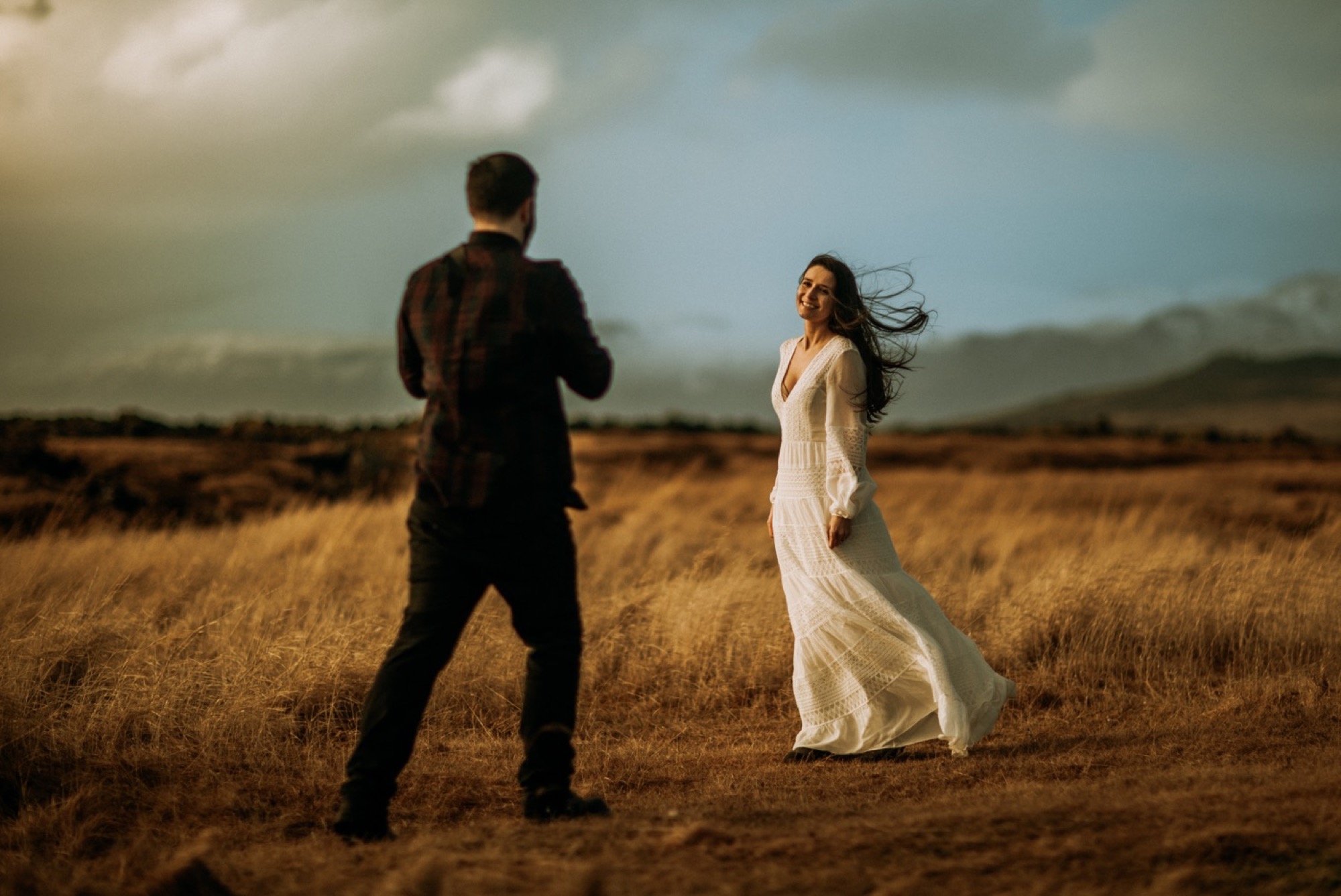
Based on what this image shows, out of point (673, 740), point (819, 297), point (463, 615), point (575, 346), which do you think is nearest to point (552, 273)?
point (575, 346)

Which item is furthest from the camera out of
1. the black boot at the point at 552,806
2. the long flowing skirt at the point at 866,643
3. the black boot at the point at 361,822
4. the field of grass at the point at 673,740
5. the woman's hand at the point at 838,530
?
the long flowing skirt at the point at 866,643

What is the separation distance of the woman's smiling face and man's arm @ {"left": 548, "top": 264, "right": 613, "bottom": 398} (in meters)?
1.86

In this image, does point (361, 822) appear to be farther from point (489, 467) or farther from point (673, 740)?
point (673, 740)

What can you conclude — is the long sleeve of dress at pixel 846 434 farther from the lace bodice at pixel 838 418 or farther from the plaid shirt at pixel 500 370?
the plaid shirt at pixel 500 370

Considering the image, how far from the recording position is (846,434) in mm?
5383

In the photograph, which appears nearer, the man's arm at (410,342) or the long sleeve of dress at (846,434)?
the man's arm at (410,342)

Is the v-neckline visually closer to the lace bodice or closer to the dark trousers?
the lace bodice

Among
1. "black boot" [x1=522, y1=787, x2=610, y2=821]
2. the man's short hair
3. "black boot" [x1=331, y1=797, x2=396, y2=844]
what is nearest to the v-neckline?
the man's short hair

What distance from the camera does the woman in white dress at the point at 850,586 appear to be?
17.7 feet

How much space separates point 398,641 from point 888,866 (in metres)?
1.75

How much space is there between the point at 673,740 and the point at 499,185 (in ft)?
11.7

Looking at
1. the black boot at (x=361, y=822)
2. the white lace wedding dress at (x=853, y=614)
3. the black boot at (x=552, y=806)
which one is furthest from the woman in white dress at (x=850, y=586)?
the black boot at (x=361, y=822)

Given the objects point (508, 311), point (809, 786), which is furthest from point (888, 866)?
point (508, 311)

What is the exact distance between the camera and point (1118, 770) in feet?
17.5
